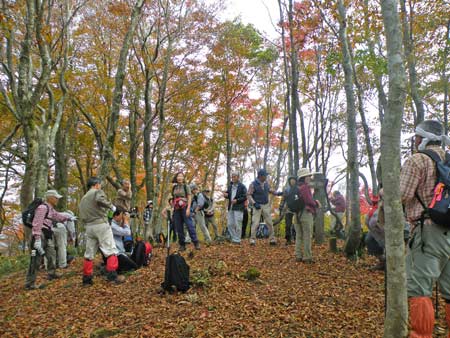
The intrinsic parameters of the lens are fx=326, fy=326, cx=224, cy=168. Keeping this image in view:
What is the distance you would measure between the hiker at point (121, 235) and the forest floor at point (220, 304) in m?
0.30

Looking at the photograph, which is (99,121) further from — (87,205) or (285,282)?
(285,282)

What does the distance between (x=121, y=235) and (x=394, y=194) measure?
6145 mm

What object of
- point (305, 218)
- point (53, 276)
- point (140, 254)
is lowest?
point (53, 276)

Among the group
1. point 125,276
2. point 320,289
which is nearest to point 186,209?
point 125,276

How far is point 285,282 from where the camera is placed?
5.71 m

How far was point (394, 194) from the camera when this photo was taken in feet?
9.09

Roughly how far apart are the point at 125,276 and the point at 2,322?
7.24 feet

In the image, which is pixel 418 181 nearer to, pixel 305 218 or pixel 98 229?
pixel 305 218

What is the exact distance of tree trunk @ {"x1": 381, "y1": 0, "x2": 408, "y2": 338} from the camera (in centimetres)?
270

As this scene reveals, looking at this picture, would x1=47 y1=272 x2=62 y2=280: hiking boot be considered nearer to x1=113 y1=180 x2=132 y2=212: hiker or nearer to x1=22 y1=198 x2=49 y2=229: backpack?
x1=22 y1=198 x2=49 y2=229: backpack

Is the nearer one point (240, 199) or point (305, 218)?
point (305, 218)

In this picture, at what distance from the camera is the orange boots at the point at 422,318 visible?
2770mm

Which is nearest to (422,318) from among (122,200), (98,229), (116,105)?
(98,229)

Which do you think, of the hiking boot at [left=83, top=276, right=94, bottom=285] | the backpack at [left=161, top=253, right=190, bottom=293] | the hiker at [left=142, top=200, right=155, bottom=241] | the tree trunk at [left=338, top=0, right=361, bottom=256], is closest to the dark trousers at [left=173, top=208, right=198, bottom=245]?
the hiker at [left=142, top=200, right=155, bottom=241]
